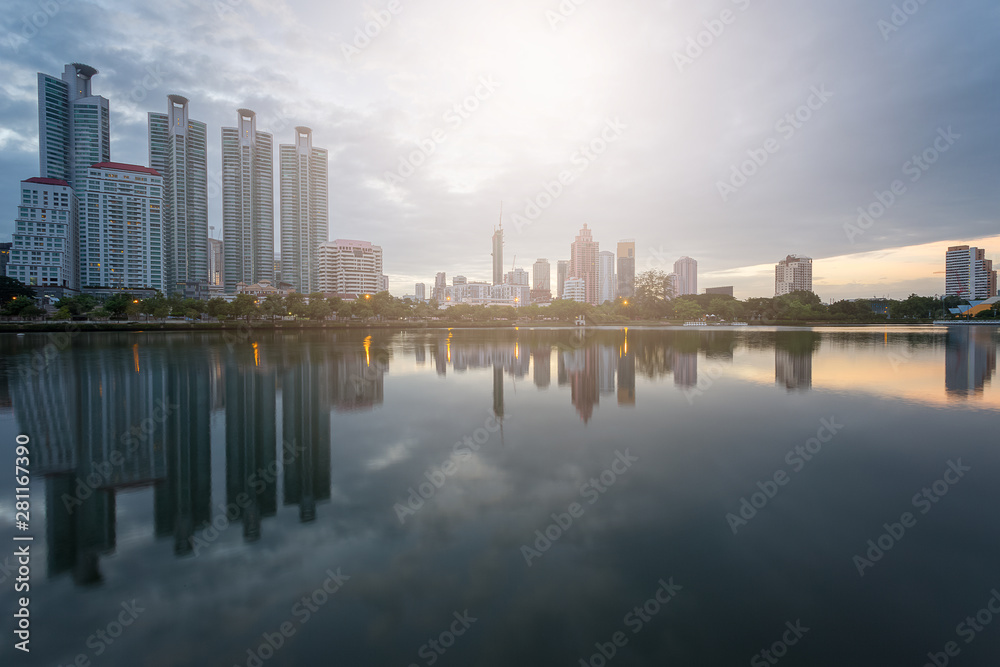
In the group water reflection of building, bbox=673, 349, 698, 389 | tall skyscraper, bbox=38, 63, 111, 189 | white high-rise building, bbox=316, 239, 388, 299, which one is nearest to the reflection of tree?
water reflection of building, bbox=673, 349, 698, 389

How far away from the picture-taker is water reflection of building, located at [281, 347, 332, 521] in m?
7.46

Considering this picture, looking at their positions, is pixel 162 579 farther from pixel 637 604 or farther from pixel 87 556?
pixel 637 604

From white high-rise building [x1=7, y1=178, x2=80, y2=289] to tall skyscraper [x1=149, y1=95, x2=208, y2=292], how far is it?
1064 inches

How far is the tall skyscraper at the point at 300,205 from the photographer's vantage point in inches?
6324

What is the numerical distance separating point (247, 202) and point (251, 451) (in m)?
170

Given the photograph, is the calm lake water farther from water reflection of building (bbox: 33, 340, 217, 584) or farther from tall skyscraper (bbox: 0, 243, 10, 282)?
tall skyscraper (bbox: 0, 243, 10, 282)

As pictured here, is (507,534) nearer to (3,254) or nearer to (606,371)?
(606,371)

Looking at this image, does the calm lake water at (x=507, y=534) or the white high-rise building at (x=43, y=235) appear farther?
the white high-rise building at (x=43, y=235)

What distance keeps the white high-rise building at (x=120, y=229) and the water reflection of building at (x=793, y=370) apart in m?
141

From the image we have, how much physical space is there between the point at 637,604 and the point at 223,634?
4.26 meters

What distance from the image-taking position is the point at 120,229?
111562mm

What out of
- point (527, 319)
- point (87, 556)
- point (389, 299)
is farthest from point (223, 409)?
point (527, 319)

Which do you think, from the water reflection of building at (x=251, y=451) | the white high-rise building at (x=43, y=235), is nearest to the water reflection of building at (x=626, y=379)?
the water reflection of building at (x=251, y=451)

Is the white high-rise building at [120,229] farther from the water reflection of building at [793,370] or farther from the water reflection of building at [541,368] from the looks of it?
the water reflection of building at [793,370]
